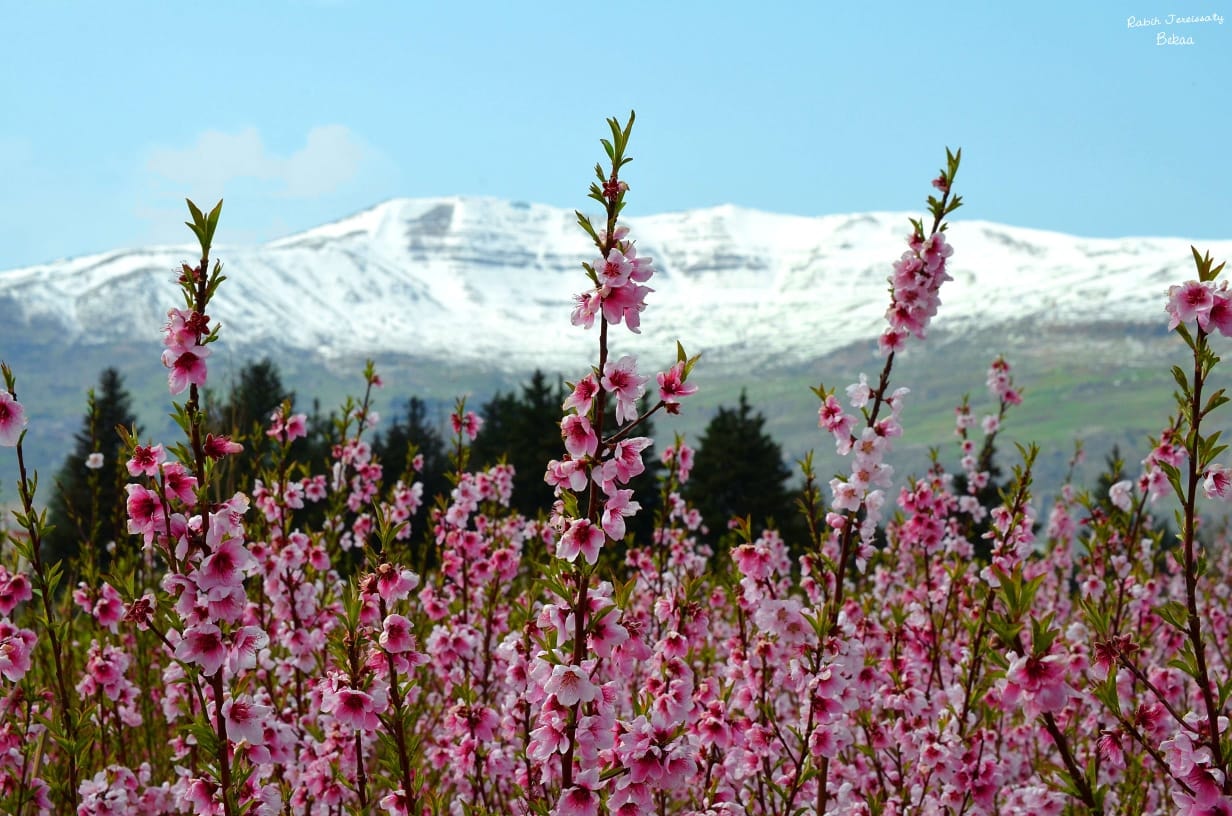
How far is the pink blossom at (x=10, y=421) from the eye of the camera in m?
3.11

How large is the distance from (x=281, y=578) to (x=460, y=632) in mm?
1105

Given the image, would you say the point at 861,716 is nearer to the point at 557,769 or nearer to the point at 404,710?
the point at 557,769

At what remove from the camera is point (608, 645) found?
277cm

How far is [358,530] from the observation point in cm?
848

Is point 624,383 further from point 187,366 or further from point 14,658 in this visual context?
point 14,658

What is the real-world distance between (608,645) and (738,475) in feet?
103

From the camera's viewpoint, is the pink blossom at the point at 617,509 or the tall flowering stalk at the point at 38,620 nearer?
the pink blossom at the point at 617,509

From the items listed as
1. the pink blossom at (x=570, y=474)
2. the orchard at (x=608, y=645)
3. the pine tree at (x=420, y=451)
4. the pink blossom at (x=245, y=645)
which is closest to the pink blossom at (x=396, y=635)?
the orchard at (x=608, y=645)

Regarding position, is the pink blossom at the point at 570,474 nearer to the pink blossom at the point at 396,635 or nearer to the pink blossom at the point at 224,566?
the pink blossom at the point at 396,635

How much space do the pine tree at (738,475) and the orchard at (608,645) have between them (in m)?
25.8

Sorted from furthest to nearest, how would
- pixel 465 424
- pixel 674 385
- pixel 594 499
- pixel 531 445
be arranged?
pixel 531 445
pixel 465 424
pixel 674 385
pixel 594 499

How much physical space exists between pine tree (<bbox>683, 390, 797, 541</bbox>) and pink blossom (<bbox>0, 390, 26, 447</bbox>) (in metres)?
30.1

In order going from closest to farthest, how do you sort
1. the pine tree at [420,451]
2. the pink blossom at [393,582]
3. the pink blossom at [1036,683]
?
the pink blossom at [1036,683], the pink blossom at [393,582], the pine tree at [420,451]

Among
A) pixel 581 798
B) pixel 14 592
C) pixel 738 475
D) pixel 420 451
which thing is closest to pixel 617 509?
pixel 581 798
